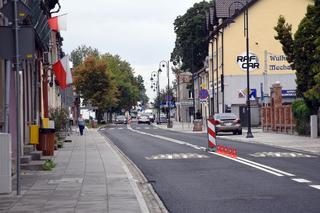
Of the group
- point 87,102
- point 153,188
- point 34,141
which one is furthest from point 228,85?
point 153,188

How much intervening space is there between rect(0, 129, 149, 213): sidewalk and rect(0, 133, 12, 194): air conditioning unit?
0.70ft

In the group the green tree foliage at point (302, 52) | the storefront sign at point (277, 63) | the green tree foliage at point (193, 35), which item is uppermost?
the green tree foliage at point (193, 35)

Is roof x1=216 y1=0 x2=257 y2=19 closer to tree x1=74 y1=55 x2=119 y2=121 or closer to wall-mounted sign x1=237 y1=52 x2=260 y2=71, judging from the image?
wall-mounted sign x1=237 y1=52 x2=260 y2=71

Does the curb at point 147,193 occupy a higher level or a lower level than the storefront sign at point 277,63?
lower

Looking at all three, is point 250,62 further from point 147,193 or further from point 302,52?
point 147,193

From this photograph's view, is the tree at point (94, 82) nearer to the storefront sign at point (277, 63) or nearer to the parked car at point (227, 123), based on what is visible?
the storefront sign at point (277, 63)

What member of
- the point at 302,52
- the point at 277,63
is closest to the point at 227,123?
the point at 302,52

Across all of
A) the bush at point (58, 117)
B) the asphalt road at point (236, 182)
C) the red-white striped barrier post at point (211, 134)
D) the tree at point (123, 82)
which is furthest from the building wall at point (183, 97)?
the asphalt road at point (236, 182)

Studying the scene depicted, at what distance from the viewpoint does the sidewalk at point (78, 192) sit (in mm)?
11828

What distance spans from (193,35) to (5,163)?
79687 mm

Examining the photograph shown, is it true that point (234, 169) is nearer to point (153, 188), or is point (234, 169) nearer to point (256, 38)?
point (153, 188)

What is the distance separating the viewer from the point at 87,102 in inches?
3681

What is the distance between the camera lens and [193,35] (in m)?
91.6

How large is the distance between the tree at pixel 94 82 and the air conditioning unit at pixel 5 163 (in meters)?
78.0
